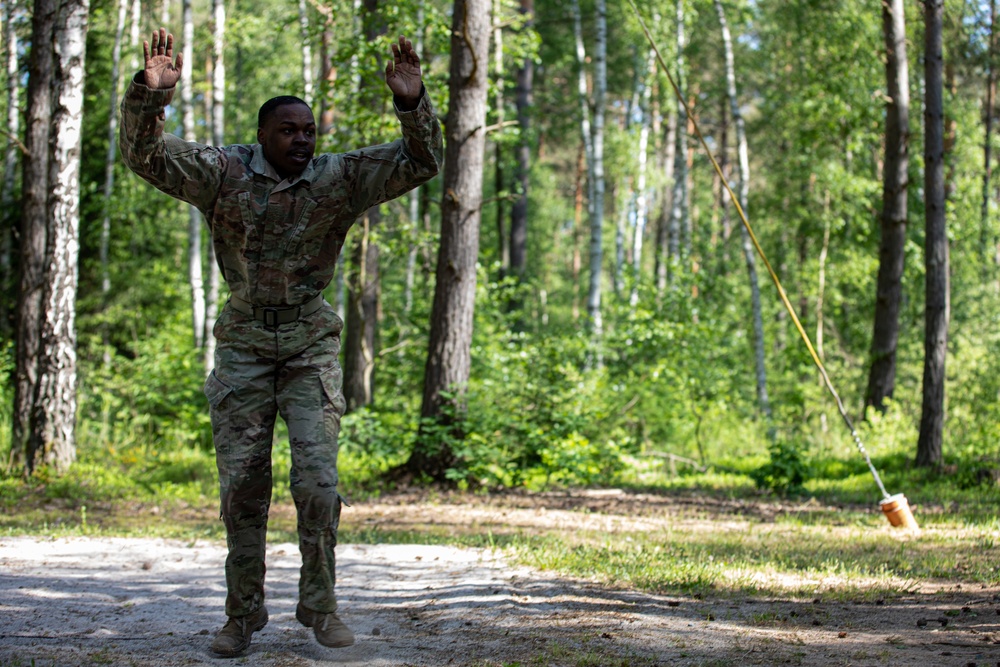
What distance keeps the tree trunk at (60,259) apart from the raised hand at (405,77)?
23.8 feet

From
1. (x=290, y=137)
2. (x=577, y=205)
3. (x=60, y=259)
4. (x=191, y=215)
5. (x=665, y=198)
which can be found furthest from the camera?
(x=577, y=205)

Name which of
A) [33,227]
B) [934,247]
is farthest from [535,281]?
[33,227]

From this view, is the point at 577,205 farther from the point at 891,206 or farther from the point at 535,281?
the point at 891,206

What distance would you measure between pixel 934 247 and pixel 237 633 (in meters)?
10.5

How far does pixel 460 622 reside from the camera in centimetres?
471

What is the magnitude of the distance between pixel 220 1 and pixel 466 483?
1183 cm

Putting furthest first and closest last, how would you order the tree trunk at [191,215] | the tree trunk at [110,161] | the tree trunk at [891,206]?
1. the tree trunk at [110,161]
2. the tree trunk at [191,215]
3. the tree trunk at [891,206]

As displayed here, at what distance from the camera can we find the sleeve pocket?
161 inches

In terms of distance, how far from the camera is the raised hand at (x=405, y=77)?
3.99 m

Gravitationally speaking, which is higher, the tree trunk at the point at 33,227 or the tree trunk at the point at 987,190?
the tree trunk at the point at 987,190

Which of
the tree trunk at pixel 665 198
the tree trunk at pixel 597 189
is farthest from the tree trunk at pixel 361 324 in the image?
the tree trunk at pixel 665 198

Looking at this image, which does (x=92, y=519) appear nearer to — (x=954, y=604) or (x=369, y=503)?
(x=369, y=503)

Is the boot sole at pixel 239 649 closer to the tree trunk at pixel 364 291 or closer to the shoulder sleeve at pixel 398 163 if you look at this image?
the shoulder sleeve at pixel 398 163

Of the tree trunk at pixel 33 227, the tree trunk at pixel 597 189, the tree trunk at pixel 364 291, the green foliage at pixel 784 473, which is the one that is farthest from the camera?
the tree trunk at pixel 597 189
